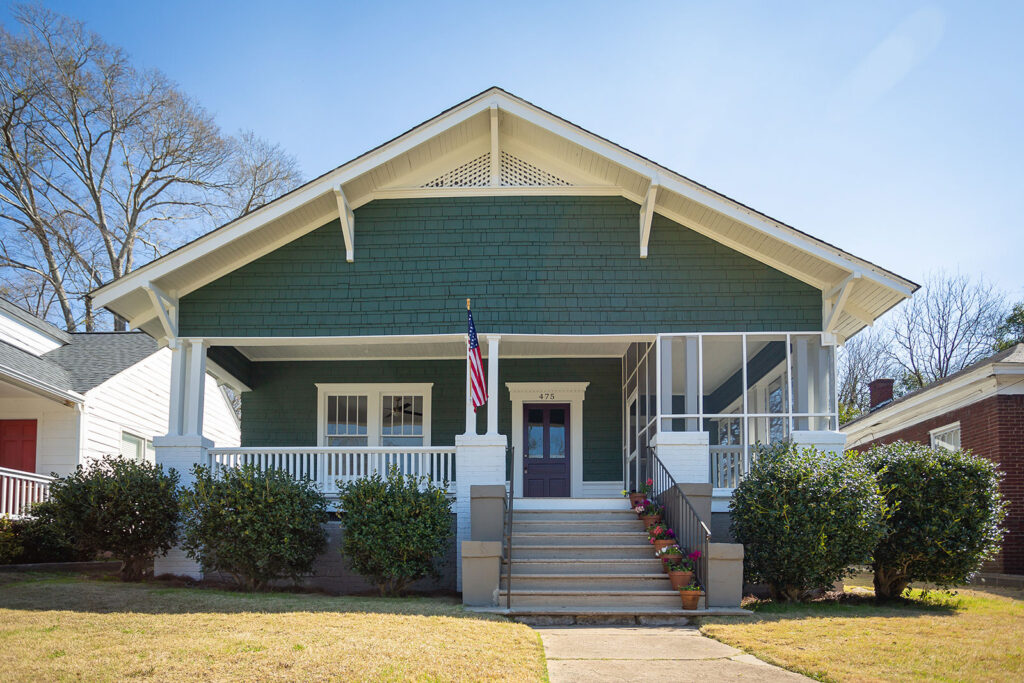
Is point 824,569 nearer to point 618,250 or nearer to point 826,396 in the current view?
point 826,396

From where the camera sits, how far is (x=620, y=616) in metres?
11.1

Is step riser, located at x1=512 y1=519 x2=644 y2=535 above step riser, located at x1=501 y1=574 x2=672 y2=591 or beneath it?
above

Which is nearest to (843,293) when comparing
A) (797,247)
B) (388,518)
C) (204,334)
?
(797,247)

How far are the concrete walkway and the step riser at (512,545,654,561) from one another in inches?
98.3

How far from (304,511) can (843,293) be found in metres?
8.26

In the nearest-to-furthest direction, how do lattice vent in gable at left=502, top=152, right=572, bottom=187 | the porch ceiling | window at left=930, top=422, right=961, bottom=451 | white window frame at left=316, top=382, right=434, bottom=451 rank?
1. lattice vent in gable at left=502, top=152, right=572, bottom=187
2. the porch ceiling
3. window at left=930, top=422, right=961, bottom=451
4. white window frame at left=316, top=382, right=434, bottom=451

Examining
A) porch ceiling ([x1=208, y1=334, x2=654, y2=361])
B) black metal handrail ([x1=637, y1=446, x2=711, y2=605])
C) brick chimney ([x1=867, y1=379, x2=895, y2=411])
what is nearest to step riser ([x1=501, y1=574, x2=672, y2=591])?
black metal handrail ([x1=637, y1=446, x2=711, y2=605])

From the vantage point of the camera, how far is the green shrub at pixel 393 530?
41.7ft

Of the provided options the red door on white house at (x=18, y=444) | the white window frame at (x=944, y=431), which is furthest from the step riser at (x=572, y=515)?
the red door on white house at (x=18, y=444)

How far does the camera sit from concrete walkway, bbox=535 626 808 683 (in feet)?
26.0

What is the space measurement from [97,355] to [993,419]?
17415 millimetres

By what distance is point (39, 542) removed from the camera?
15.2 metres

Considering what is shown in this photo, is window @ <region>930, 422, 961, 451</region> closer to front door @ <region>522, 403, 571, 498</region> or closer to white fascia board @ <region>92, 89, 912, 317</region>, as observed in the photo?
white fascia board @ <region>92, 89, 912, 317</region>

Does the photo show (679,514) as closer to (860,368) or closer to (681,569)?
(681,569)
